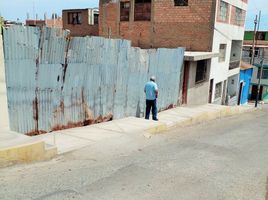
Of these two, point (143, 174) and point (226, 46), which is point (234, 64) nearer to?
point (226, 46)

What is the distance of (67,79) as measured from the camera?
762cm

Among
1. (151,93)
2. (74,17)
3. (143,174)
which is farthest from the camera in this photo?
(74,17)

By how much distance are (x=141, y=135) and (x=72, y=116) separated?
1.88 metres

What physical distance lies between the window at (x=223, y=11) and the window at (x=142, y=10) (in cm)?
456

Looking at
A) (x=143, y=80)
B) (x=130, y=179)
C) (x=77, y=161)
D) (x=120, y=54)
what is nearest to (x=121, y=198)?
(x=130, y=179)

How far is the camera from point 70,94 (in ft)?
25.6

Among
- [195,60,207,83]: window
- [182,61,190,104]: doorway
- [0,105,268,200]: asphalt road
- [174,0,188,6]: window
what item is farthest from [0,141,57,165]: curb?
[174,0,188,6]: window

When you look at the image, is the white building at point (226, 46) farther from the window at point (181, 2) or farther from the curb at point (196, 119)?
the curb at point (196, 119)

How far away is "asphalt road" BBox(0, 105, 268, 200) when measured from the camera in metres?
4.47

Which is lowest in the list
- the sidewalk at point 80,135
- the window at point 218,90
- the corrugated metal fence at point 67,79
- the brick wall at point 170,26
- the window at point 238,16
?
the window at point 218,90

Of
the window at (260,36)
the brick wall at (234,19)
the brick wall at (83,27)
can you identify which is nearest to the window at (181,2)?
the brick wall at (234,19)

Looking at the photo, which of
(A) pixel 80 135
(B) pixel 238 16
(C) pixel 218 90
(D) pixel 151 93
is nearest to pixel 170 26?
(C) pixel 218 90

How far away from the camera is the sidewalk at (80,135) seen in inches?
202

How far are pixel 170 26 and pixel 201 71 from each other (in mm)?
3642
